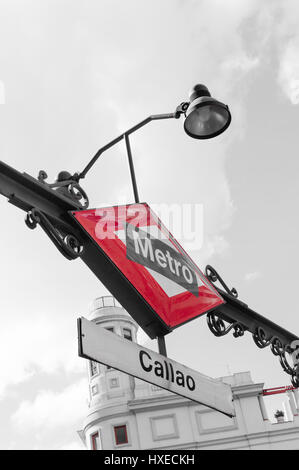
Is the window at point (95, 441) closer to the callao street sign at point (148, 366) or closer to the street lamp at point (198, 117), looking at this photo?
the street lamp at point (198, 117)

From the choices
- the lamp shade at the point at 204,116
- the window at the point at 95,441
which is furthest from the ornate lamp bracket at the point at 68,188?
the window at the point at 95,441

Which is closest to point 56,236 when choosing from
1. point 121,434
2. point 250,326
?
point 250,326

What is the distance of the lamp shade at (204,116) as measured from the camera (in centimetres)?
514

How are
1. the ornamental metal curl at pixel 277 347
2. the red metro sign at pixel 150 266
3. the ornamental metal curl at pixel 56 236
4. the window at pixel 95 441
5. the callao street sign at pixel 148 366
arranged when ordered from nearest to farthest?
1. the callao street sign at pixel 148 366
2. the ornamental metal curl at pixel 56 236
3. the red metro sign at pixel 150 266
4. the ornamental metal curl at pixel 277 347
5. the window at pixel 95 441

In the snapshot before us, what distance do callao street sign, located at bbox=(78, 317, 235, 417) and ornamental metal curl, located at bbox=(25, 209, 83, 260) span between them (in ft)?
Result: 2.69

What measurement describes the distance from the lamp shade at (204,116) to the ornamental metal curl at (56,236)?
1968 millimetres

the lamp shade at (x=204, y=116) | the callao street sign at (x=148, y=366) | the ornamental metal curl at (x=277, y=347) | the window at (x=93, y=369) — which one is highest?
the window at (x=93, y=369)

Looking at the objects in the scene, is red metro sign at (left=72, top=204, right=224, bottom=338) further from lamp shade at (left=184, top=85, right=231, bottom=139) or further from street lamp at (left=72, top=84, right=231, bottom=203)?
lamp shade at (left=184, top=85, right=231, bottom=139)

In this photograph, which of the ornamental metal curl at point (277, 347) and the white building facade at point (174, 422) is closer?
the ornamental metal curl at point (277, 347)

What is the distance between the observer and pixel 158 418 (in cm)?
2948
